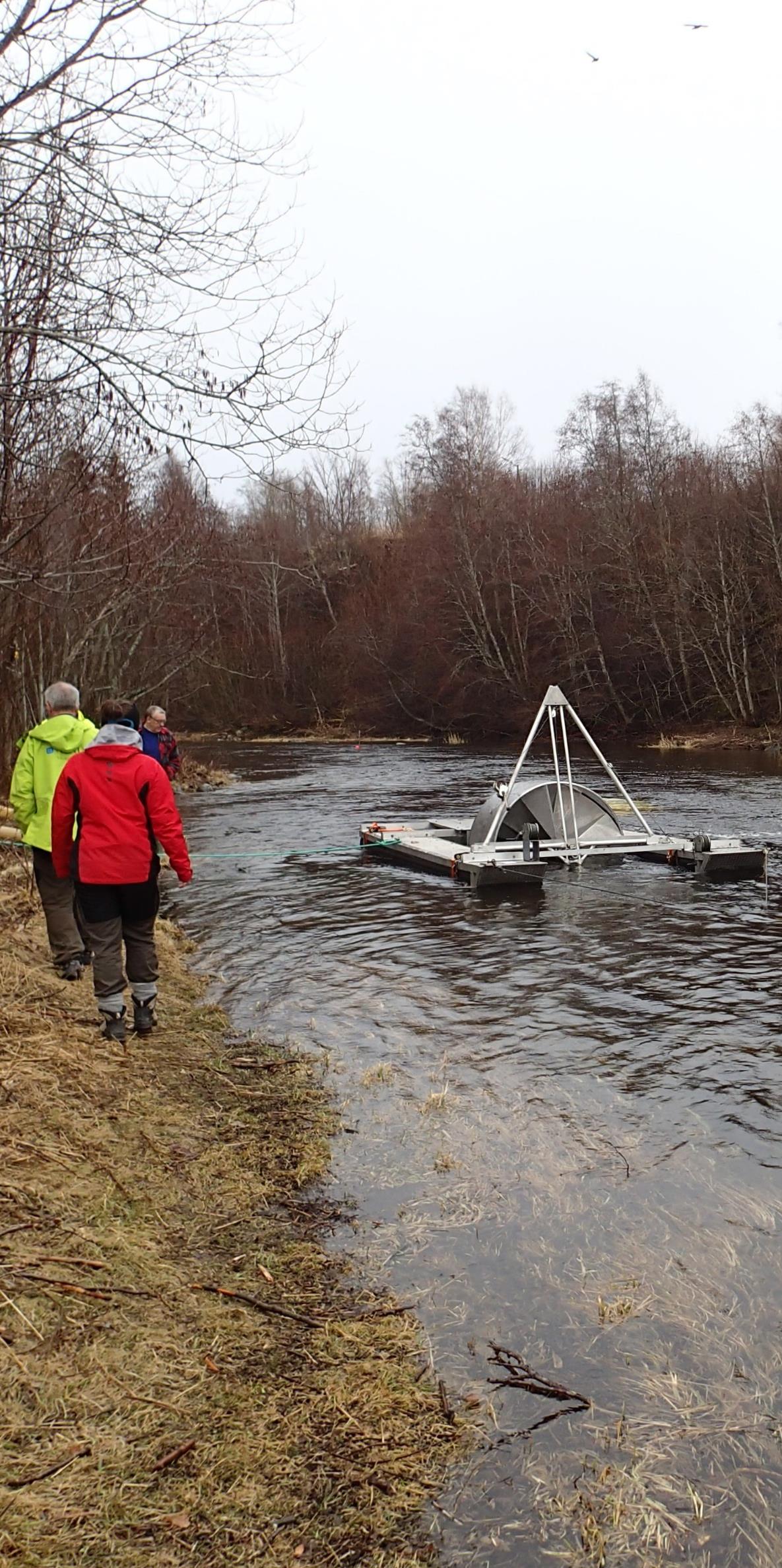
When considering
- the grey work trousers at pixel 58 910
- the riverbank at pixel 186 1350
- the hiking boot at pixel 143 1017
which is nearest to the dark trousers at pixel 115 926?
the hiking boot at pixel 143 1017

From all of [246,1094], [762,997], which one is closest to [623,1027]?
[762,997]

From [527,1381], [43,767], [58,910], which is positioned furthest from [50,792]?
[527,1381]

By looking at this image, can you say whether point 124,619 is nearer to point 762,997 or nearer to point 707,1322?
point 762,997

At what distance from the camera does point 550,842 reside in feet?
52.7

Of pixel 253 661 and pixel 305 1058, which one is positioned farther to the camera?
pixel 253 661

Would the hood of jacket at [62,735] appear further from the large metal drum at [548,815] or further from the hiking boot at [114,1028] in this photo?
the large metal drum at [548,815]

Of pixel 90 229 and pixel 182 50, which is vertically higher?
pixel 182 50

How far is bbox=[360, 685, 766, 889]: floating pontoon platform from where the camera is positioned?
49.8 feet

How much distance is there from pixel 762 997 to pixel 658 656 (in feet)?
134


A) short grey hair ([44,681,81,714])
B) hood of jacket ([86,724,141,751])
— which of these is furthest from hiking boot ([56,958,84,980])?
hood of jacket ([86,724,141,751])

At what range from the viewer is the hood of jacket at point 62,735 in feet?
27.9

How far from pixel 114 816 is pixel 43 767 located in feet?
5.33

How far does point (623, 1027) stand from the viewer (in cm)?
907

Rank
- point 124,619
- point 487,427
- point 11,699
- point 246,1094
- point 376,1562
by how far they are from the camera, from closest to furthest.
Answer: point 376,1562, point 246,1094, point 11,699, point 124,619, point 487,427
